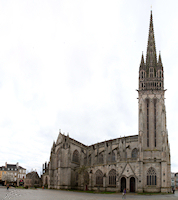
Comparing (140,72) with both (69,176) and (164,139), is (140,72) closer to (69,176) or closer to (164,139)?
(164,139)

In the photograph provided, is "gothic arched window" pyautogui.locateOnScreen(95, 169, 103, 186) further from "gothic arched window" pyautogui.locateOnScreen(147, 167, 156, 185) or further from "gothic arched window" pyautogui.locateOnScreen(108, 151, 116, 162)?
"gothic arched window" pyautogui.locateOnScreen(147, 167, 156, 185)

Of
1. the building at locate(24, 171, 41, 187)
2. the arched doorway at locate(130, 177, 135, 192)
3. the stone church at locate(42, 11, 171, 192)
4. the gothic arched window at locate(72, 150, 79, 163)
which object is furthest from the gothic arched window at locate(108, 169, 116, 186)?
the building at locate(24, 171, 41, 187)

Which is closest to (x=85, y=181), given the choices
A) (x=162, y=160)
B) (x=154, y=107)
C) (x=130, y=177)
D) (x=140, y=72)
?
(x=130, y=177)

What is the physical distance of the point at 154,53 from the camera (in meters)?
67.8

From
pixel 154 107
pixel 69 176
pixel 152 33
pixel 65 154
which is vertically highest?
pixel 152 33

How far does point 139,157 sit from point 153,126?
9.66 meters

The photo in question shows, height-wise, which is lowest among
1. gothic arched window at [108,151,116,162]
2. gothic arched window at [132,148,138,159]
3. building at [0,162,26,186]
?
building at [0,162,26,186]

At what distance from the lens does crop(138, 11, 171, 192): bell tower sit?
51438 millimetres

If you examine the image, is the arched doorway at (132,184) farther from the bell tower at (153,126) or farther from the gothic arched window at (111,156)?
the gothic arched window at (111,156)

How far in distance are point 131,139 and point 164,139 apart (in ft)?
40.3

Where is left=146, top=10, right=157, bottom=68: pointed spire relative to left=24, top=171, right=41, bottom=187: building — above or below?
above

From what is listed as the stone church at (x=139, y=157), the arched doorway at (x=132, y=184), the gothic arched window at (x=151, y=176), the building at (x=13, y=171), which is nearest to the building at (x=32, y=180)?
the stone church at (x=139, y=157)

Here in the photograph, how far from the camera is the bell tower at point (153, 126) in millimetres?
51438

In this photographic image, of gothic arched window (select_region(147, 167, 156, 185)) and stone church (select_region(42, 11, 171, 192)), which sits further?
stone church (select_region(42, 11, 171, 192))
